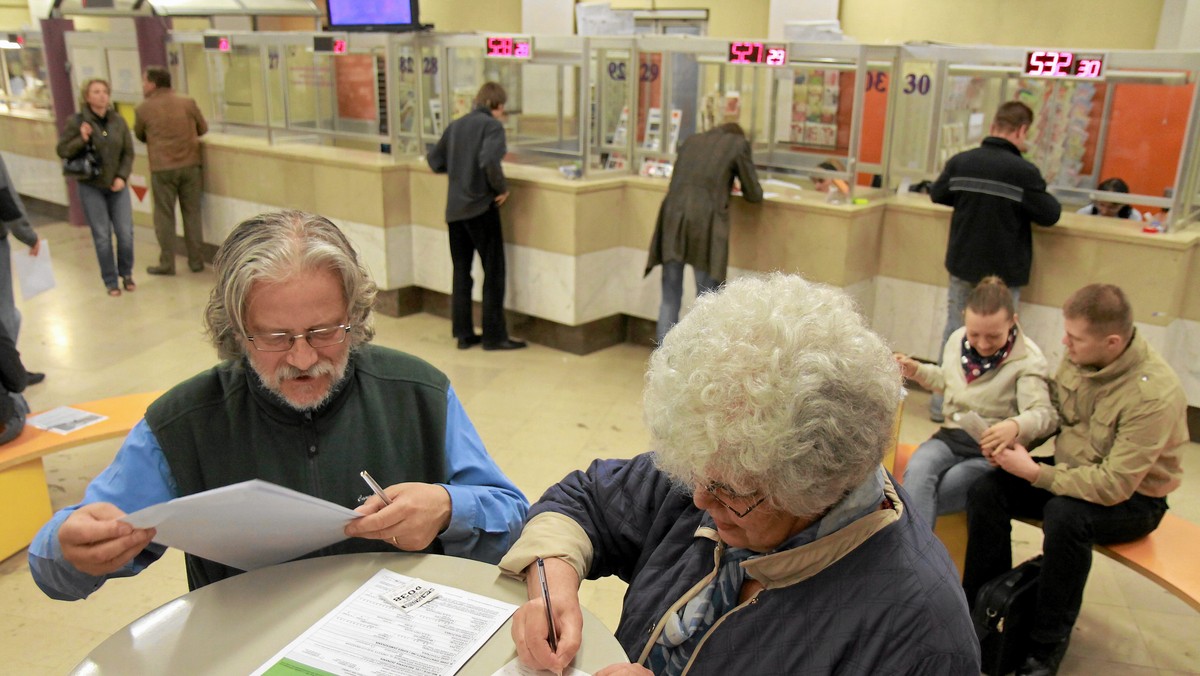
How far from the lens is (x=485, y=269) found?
599 cm

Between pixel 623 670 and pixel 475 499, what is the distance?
515 mm

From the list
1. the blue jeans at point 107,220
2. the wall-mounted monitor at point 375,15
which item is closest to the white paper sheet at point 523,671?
the wall-mounted monitor at point 375,15

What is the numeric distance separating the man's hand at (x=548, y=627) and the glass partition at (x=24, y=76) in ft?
37.3

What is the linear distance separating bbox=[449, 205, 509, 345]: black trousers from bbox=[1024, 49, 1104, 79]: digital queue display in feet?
10.5

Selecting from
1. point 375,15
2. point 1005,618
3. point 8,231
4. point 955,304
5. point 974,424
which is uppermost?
point 375,15

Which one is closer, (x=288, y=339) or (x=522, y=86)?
(x=288, y=339)

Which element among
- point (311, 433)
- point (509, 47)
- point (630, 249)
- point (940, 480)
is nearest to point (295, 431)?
point (311, 433)

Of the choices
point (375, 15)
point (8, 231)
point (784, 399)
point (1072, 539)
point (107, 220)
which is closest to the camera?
point (784, 399)

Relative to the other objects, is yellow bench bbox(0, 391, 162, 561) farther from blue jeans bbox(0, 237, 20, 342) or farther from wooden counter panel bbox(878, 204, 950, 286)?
wooden counter panel bbox(878, 204, 950, 286)

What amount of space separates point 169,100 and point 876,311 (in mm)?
5872

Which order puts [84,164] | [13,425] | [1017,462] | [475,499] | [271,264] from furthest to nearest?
[84,164]
[13,425]
[1017,462]
[475,499]
[271,264]

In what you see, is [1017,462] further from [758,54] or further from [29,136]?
[29,136]

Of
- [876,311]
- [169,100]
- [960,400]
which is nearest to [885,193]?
[876,311]

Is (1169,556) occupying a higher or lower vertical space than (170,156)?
lower
